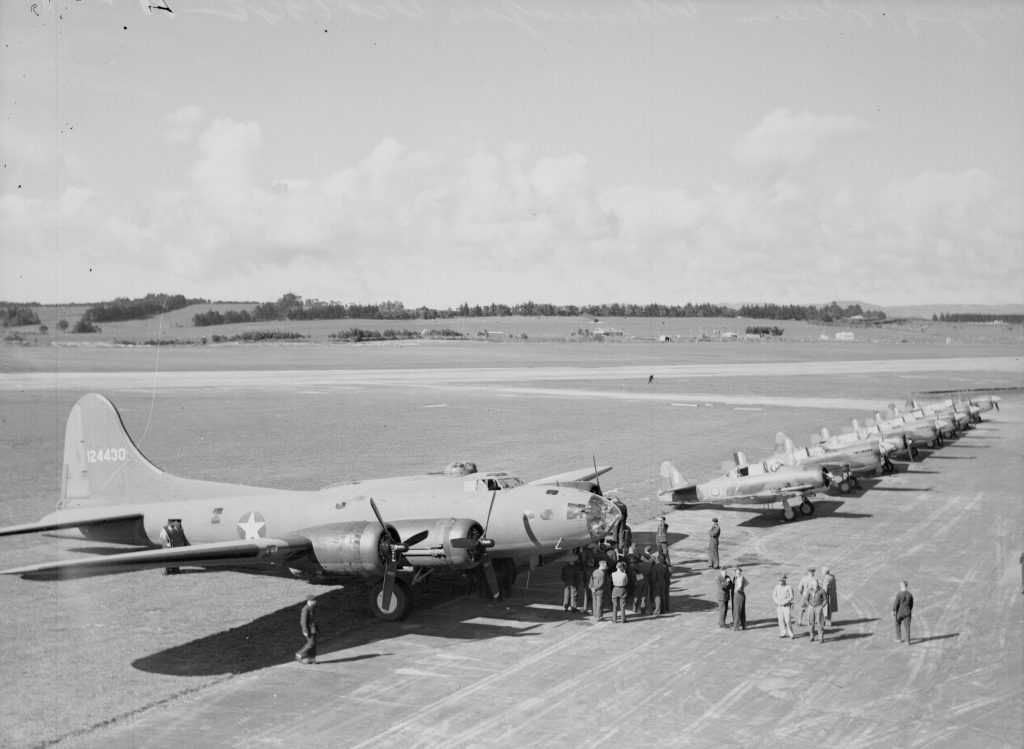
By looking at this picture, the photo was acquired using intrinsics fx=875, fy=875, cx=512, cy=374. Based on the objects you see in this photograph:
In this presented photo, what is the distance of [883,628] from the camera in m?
22.3

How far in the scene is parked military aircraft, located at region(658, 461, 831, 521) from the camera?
34938 millimetres

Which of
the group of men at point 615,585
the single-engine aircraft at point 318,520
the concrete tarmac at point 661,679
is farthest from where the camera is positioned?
the group of men at point 615,585

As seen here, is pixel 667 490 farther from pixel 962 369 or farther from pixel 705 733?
pixel 962 369

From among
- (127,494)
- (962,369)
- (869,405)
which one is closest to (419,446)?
(127,494)

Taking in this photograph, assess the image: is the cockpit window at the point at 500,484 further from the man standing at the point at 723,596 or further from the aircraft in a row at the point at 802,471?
the aircraft in a row at the point at 802,471

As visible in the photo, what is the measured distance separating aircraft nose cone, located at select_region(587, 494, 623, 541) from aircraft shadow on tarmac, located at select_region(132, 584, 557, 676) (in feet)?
9.34

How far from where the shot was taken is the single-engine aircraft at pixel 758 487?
3494cm

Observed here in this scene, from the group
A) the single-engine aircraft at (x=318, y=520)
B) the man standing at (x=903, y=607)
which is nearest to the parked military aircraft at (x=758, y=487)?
the single-engine aircraft at (x=318, y=520)

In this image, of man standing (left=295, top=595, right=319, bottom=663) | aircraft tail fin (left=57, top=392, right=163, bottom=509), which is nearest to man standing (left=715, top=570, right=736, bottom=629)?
man standing (left=295, top=595, right=319, bottom=663)

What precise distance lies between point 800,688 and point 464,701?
7098 millimetres

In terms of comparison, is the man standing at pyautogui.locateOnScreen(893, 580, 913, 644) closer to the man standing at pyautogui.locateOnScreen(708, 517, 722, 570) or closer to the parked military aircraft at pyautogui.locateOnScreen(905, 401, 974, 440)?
the man standing at pyautogui.locateOnScreen(708, 517, 722, 570)

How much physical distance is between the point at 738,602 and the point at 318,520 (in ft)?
36.5

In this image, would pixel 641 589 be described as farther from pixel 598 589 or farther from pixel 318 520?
pixel 318 520

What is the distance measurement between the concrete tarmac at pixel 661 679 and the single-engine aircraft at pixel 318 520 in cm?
200
